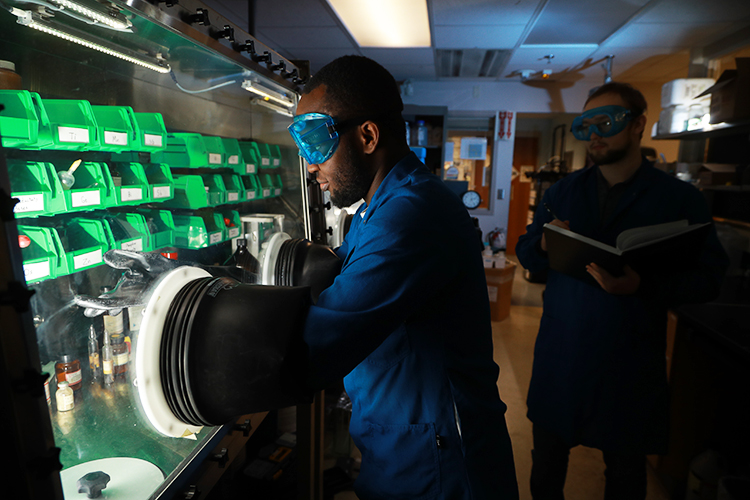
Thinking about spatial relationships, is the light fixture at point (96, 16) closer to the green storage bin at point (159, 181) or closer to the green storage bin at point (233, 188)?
the green storage bin at point (159, 181)

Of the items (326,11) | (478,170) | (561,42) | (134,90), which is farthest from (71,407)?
(478,170)

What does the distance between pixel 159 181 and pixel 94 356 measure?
0.48 meters

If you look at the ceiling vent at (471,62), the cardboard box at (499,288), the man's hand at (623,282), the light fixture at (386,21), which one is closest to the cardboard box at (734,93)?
the man's hand at (623,282)

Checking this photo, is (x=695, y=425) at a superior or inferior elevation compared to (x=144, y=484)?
inferior

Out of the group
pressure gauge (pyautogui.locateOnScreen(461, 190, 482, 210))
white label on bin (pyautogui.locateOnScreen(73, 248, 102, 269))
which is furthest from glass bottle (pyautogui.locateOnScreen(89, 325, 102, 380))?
pressure gauge (pyautogui.locateOnScreen(461, 190, 482, 210))

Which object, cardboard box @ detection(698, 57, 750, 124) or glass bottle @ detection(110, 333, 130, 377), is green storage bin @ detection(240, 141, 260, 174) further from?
cardboard box @ detection(698, 57, 750, 124)

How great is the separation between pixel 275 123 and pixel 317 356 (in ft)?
4.64

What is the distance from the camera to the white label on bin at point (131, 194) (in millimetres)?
1037

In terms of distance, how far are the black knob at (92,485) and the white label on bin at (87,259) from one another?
1.37 feet

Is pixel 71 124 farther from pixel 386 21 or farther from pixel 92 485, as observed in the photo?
pixel 386 21

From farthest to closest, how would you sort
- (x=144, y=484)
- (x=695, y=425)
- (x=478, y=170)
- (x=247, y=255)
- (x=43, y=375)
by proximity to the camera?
(x=478, y=170) → (x=695, y=425) → (x=247, y=255) → (x=144, y=484) → (x=43, y=375)

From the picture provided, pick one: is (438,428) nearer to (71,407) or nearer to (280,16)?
(71,407)

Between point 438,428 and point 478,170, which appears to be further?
point 478,170

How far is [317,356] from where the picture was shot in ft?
2.35
